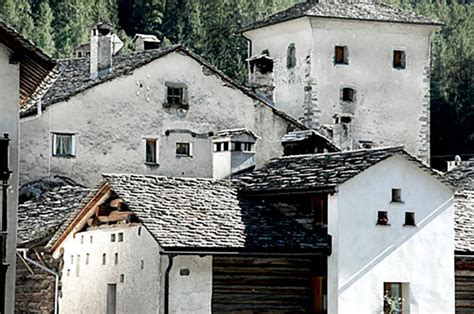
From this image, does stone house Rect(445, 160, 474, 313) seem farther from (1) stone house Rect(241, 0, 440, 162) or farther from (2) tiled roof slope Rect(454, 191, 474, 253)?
(1) stone house Rect(241, 0, 440, 162)

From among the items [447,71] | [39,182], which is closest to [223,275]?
[39,182]

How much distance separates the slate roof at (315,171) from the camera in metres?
34.3

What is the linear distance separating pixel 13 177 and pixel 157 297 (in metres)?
6.23

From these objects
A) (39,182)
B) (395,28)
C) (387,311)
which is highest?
(395,28)

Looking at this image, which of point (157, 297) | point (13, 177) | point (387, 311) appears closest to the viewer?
point (13, 177)

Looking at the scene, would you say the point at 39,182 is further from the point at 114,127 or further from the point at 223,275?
the point at 223,275

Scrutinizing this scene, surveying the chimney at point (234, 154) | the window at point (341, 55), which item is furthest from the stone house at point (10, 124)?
the window at point (341, 55)

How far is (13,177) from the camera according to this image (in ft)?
89.0

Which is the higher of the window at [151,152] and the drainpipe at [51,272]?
the window at [151,152]

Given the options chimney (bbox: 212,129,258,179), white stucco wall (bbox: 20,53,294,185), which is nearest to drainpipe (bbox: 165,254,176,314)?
chimney (bbox: 212,129,258,179)

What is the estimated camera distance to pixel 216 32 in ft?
327

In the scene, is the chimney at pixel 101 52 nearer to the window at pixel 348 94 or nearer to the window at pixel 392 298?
the window at pixel 392 298

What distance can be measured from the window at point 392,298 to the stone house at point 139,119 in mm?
11413

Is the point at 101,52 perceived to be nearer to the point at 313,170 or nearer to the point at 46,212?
the point at 46,212
